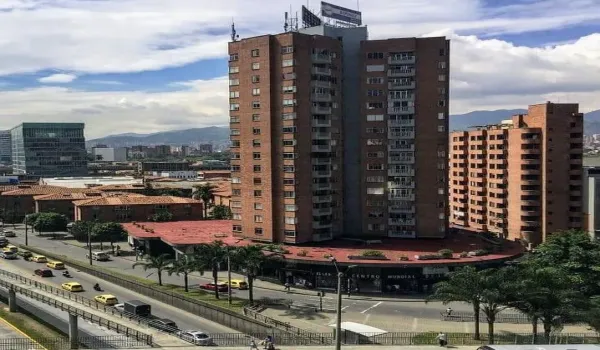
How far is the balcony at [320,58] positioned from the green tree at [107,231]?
61.6 metres

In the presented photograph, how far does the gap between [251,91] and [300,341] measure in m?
61.8

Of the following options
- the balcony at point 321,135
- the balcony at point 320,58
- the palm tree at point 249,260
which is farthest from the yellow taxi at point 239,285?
the balcony at point 320,58

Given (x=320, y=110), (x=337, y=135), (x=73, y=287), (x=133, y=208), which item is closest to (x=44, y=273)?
(x=73, y=287)

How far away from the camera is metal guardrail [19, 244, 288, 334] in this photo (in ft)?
222

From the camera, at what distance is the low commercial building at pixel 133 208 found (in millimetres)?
150250

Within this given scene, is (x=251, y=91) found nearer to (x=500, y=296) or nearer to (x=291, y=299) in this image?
(x=291, y=299)

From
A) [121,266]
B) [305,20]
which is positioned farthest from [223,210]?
[305,20]

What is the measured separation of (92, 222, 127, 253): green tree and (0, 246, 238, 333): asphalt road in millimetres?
18644

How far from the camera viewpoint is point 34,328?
68.2m

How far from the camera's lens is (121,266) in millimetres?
113688

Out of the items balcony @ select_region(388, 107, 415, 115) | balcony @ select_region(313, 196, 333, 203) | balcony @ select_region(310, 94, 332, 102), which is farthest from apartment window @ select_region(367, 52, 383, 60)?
balcony @ select_region(313, 196, 333, 203)

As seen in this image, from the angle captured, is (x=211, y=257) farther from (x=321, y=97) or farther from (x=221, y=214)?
(x=221, y=214)

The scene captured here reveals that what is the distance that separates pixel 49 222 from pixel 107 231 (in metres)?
29.3

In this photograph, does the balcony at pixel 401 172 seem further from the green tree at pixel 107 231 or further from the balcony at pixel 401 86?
the green tree at pixel 107 231
